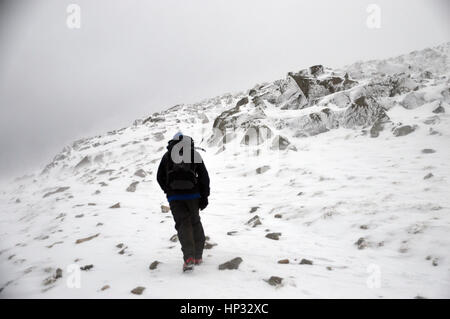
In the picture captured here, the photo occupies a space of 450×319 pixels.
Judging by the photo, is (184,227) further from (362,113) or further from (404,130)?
(362,113)

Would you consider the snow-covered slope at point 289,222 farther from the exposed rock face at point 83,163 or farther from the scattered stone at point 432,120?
the exposed rock face at point 83,163

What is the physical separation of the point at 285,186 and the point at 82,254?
688 centimetres

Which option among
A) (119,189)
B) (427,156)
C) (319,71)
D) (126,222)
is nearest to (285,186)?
(427,156)

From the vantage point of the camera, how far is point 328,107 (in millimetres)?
16094

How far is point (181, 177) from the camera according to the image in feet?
15.0

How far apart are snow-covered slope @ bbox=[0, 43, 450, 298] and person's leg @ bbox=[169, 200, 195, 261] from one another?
428 mm

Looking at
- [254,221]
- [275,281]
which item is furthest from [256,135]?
[275,281]

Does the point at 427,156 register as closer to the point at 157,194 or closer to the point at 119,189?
A: the point at 157,194

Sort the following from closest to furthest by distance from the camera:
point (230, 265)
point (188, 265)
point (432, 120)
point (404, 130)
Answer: point (188, 265)
point (230, 265)
point (404, 130)
point (432, 120)

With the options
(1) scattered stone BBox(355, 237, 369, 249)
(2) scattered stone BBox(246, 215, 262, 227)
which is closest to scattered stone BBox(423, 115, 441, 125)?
(1) scattered stone BBox(355, 237, 369, 249)

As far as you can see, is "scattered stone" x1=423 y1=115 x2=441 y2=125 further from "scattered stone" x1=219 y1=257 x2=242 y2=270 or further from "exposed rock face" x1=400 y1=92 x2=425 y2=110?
"scattered stone" x1=219 y1=257 x2=242 y2=270

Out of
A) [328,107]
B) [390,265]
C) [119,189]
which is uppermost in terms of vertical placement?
[328,107]

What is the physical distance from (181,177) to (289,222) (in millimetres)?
3697
